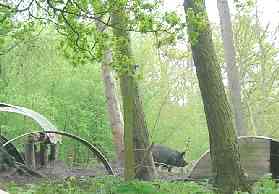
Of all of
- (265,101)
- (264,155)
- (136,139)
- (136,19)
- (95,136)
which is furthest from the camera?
(265,101)

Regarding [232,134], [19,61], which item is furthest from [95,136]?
[232,134]

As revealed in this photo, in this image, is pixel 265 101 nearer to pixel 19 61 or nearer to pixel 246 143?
pixel 19 61

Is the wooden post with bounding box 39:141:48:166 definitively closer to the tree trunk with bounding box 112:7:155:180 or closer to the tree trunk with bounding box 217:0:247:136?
the tree trunk with bounding box 112:7:155:180

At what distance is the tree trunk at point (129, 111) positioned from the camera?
7.89 metres

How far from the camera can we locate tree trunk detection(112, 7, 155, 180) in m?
7.89

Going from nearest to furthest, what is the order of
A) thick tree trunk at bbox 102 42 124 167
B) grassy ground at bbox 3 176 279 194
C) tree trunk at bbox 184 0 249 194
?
grassy ground at bbox 3 176 279 194, tree trunk at bbox 184 0 249 194, thick tree trunk at bbox 102 42 124 167

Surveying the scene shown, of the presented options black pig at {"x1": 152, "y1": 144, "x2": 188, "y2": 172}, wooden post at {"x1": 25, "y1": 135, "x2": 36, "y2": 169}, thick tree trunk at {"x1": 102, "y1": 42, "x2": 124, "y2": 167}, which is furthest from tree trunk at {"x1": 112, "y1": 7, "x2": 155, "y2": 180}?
black pig at {"x1": 152, "y1": 144, "x2": 188, "y2": 172}

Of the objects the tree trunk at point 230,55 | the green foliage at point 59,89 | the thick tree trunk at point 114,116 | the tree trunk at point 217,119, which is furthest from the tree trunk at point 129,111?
the green foliage at point 59,89

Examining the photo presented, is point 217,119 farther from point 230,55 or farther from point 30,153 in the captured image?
point 230,55

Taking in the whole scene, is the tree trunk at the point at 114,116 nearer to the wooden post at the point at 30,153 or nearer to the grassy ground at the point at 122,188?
the wooden post at the point at 30,153

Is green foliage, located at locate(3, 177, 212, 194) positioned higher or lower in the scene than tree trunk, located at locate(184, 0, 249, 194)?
lower

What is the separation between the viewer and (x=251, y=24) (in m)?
31.2

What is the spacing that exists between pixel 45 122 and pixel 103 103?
11.3m

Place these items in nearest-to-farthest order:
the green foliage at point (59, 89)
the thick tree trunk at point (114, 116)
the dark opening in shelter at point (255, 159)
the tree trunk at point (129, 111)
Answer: the tree trunk at point (129, 111) < the dark opening in shelter at point (255, 159) < the thick tree trunk at point (114, 116) < the green foliage at point (59, 89)
